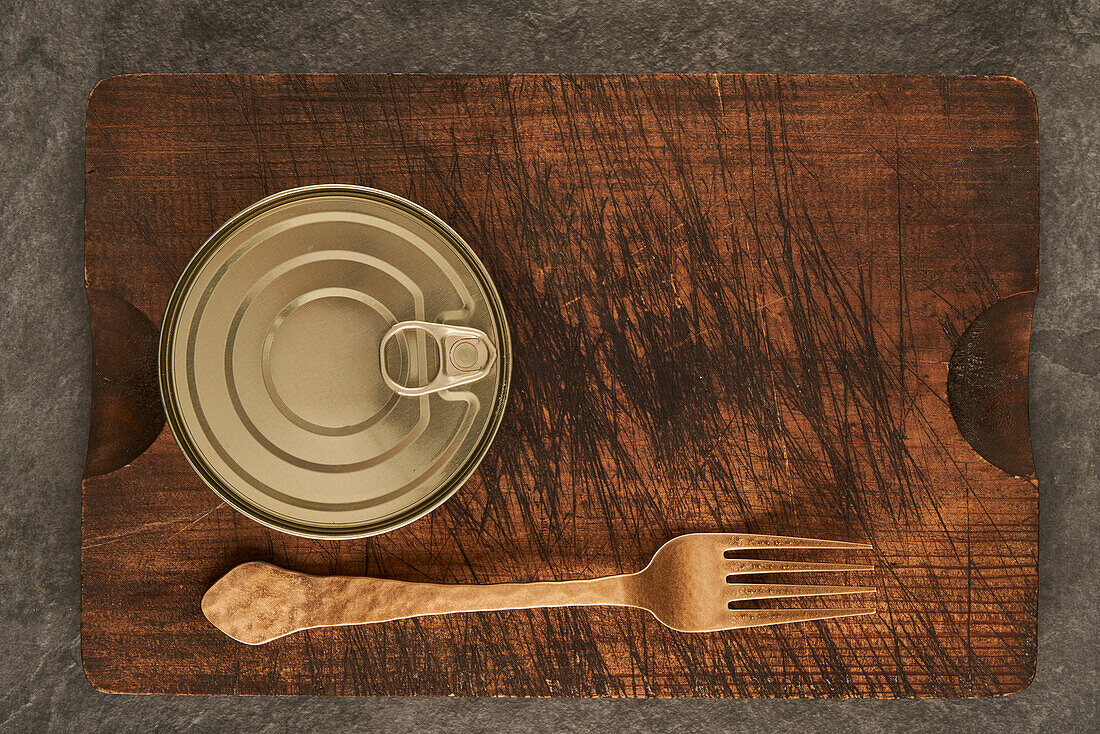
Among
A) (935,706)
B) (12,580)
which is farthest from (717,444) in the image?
(12,580)

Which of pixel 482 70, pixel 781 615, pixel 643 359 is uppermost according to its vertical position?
pixel 482 70

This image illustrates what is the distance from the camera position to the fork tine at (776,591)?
0.62 m

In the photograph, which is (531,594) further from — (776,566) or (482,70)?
(482,70)

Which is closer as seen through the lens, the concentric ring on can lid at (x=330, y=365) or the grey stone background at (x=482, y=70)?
the concentric ring on can lid at (x=330, y=365)

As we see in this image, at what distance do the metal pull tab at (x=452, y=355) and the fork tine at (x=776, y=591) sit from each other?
12.3 inches

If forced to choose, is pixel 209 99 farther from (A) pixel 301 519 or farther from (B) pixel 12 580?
(B) pixel 12 580

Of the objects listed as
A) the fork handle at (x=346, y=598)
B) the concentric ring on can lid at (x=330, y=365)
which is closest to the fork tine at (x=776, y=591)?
the fork handle at (x=346, y=598)

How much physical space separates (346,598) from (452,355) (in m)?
0.25

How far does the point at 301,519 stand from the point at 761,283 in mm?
461

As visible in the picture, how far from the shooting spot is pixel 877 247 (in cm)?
63

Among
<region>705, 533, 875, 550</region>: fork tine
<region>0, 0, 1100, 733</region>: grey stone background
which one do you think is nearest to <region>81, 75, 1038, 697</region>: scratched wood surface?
<region>705, 533, 875, 550</region>: fork tine

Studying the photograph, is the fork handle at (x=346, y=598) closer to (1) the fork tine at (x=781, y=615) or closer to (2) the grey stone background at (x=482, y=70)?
(1) the fork tine at (x=781, y=615)

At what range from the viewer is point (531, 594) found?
616 mm

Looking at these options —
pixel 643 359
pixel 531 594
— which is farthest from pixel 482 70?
pixel 531 594
